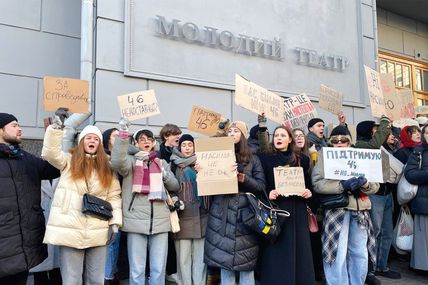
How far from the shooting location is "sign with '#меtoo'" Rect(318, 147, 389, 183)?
3988 millimetres

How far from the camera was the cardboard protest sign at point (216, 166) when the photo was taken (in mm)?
3617

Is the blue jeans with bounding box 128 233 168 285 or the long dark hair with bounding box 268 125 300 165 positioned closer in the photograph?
the blue jeans with bounding box 128 233 168 285

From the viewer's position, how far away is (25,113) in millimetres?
5930

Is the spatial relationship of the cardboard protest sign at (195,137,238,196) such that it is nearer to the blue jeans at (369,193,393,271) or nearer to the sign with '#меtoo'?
the sign with '#меtoo'

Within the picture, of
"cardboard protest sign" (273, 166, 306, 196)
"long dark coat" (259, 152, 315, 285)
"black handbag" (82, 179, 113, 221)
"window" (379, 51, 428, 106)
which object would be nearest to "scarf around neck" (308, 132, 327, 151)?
"long dark coat" (259, 152, 315, 285)

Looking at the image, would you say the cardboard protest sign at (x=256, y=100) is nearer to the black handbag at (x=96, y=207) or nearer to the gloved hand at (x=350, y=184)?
the gloved hand at (x=350, y=184)

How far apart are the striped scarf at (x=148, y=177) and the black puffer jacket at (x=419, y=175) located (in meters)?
3.04

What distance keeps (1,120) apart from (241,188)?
2.20 m

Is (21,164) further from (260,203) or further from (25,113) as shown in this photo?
(25,113)

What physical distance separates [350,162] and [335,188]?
31 centimetres

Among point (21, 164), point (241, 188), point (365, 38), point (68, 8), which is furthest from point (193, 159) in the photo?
point (365, 38)

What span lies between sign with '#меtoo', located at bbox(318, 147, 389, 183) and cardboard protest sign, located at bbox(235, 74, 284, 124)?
109 centimetres

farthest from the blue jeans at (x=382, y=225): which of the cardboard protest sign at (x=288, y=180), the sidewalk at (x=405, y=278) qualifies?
the cardboard protest sign at (x=288, y=180)

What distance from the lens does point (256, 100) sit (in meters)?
4.80
